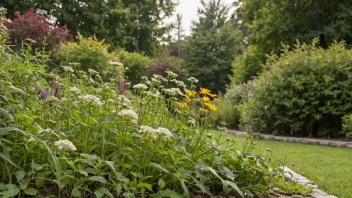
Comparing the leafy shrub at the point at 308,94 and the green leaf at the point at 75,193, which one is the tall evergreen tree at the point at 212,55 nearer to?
the leafy shrub at the point at 308,94

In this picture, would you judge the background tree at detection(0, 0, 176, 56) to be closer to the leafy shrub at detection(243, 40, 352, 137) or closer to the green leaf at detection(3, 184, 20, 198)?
the leafy shrub at detection(243, 40, 352, 137)

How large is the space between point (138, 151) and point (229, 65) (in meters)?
20.8

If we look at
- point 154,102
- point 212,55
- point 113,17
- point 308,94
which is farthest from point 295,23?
point 154,102

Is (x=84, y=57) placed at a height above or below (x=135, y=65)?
below

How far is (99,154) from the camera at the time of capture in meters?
2.27

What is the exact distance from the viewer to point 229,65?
22.6 meters

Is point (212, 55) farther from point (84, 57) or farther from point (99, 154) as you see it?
point (99, 154)

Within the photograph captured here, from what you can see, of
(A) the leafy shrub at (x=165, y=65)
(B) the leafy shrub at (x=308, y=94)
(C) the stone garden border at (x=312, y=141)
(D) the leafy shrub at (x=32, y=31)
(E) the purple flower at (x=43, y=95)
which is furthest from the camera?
(A) the leafy shrub at (x=165, y=65)

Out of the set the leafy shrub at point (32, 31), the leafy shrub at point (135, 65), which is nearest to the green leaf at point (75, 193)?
the leafy shrub at point (32, 31)

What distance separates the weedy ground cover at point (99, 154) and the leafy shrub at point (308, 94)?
5552 millimetres

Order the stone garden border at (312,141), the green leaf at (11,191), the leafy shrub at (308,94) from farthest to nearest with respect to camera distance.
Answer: the leafy shrub at (308,94), the stone garden border at (312,141), the green leaf at (11,191)

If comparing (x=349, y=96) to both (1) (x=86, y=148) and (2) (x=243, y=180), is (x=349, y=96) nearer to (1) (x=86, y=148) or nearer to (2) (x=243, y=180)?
(2) (x=243, y=180)

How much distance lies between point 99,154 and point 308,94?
265 inches

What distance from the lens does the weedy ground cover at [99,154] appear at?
6.18ft
